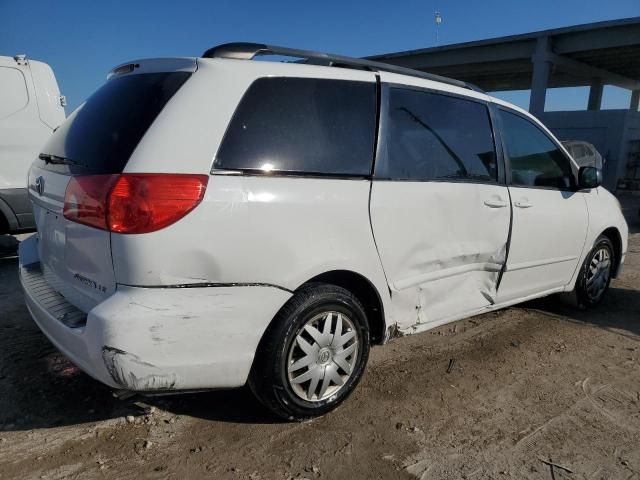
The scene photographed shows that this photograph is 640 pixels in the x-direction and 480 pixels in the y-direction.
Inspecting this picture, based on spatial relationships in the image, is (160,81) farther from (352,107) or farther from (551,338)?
(551,338)


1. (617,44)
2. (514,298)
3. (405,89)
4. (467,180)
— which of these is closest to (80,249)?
(405,89)

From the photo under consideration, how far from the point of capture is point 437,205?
9.79ft

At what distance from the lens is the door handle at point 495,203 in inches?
131

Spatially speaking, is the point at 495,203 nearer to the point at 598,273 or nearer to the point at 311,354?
the point at 311,354

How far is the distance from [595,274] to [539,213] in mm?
1353

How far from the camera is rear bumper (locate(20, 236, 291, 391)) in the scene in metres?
2.01

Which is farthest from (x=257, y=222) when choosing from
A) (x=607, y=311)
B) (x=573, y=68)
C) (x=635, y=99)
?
(x=635, y=99)

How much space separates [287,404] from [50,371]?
5.11 ft

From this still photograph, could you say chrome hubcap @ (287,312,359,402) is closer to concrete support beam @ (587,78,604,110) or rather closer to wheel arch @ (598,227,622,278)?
wheel arch @ (598,227,622,278)

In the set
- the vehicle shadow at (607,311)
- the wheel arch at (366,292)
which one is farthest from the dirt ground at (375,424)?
the vehicle shadow at (607,311)

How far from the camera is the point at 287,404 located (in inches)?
97.7

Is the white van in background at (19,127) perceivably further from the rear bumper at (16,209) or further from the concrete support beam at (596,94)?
the concrete support beam at (596,94)

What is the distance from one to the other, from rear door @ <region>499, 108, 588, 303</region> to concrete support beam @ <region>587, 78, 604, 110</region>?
3279 centimetres

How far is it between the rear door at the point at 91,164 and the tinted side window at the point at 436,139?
1.22 metres
